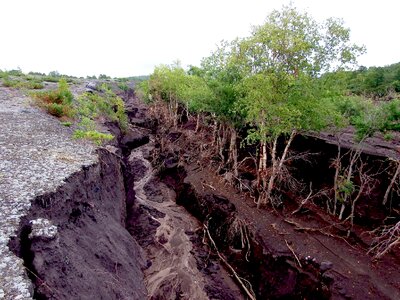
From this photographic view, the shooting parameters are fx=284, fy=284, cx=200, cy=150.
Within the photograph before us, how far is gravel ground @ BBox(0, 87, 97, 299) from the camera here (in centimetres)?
525

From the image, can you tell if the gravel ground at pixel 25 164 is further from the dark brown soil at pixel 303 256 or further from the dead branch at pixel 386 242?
the dead branch at pixel 386 242

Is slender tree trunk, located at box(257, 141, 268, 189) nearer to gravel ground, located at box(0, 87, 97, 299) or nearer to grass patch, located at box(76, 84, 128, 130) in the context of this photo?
gravel ground, located at box(0, 87, 97, 299)

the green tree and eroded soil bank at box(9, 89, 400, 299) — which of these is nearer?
eroded soil bank at box(9, 89, 400, 299)

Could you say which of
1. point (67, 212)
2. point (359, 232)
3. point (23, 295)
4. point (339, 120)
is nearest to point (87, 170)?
point (67, 212)

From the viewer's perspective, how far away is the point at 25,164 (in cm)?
970

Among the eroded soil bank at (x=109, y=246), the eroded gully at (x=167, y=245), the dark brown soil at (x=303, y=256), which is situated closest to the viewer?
the eroded soil bank at (x=109, y=246)

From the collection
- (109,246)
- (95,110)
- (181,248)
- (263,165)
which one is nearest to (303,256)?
A: (263,165)

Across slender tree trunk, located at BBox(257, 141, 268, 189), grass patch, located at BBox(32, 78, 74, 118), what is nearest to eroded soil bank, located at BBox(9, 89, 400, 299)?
slender tree trunk, located at BBox(257, 141, 268, 189)

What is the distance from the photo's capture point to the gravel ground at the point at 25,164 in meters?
5.25

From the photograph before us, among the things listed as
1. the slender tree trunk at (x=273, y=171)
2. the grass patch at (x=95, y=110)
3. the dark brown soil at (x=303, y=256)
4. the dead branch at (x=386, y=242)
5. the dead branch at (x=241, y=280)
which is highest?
the grass patch at (x=95, y=110)

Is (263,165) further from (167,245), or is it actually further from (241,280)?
(167,245)

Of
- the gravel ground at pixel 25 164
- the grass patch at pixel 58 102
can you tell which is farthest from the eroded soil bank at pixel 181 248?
the grass patch at pixel 58 102

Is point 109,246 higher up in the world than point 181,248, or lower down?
higher up

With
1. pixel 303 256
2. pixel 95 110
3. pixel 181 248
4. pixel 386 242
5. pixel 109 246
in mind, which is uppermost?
pixel 95 110
